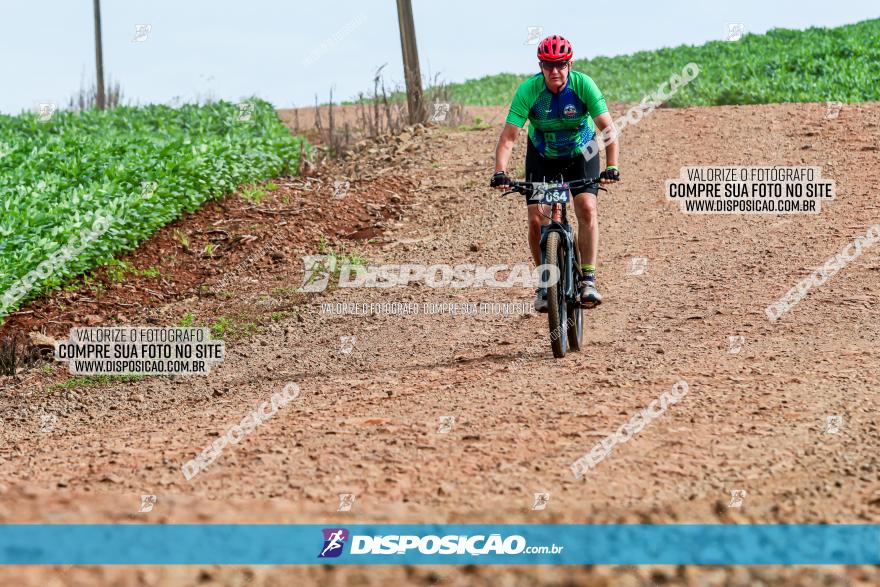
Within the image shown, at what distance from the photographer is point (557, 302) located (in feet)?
26.4

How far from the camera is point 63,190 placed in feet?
52.6

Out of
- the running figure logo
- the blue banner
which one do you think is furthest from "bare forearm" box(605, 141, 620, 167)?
the running figure logo

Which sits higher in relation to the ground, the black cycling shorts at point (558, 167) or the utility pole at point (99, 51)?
the utility pole at point (99, 51)

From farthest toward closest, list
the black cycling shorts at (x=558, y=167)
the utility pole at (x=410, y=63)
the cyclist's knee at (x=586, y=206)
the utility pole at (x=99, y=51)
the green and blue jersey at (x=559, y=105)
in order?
the utility pole at (x=99, y=51) < the utility pole at (x=410, y=63) < the black cycling shorts at (x=558, y=167) < the cyclist's knee at (x=586, y=206) < the green and blue jersey at (x=559, y=105)

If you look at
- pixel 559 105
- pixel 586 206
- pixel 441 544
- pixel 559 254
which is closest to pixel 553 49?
pixel 559 105

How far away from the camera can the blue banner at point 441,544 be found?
462 cm

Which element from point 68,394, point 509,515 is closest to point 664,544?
point 509,515

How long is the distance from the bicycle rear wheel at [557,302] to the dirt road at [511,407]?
0.18 meters

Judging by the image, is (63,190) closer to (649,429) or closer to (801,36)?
(649,429)

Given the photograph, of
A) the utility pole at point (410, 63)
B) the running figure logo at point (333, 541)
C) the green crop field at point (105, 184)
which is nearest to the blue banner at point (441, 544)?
the running figure logo at point (333, 541)

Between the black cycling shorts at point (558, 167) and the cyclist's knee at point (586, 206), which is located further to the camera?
the black cycling shorts at point (558, 167)

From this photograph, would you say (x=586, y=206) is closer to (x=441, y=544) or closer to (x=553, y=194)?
(x=553, y=194)

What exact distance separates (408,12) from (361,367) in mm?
11331

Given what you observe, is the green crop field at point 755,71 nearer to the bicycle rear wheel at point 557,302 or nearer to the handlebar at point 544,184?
the handlebar at point 544,184
